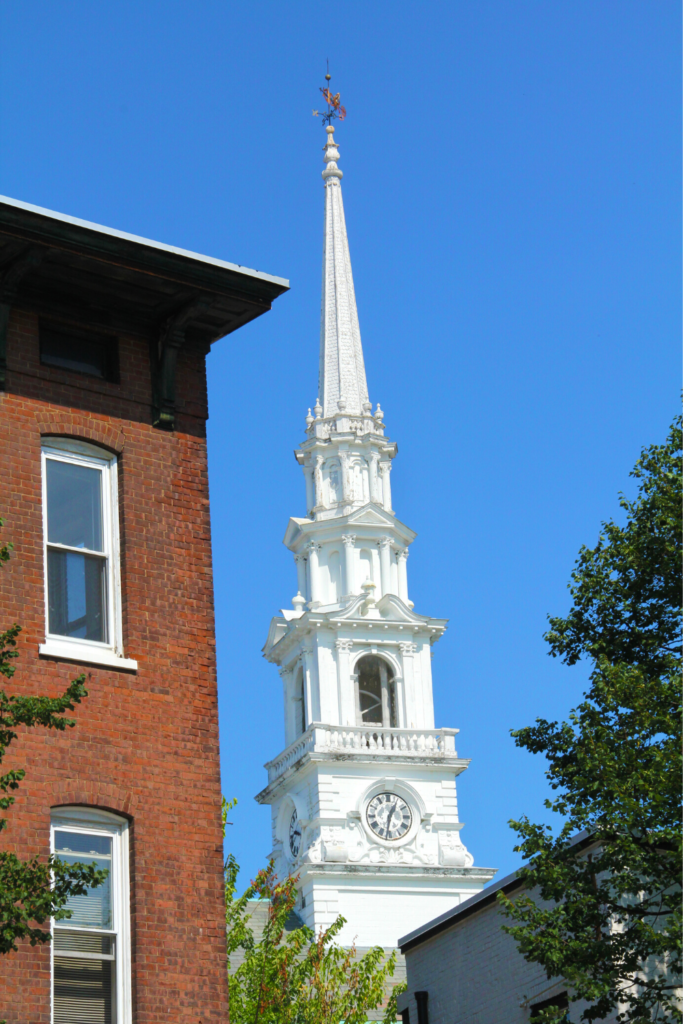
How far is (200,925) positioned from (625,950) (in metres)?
4.68

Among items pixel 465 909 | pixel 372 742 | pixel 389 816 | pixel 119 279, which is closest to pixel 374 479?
pixel 372 742

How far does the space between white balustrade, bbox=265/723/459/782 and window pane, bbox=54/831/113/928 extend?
57887 millimetres

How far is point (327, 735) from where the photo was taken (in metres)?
77.6

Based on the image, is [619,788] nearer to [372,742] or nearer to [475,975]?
[475,975]

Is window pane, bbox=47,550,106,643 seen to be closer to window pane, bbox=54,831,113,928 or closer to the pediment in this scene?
window pane, bbox=54,831,113,928

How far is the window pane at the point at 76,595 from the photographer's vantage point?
19547mm

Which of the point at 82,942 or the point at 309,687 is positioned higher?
the point at 309,687

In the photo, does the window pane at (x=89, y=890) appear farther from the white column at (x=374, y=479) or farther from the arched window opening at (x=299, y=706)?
the white column at (x=374, y=479)

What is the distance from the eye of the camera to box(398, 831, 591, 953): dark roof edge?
89.0 feet

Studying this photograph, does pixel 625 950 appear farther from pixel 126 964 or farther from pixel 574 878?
pixel 126 964

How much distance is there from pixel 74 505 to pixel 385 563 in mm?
62636

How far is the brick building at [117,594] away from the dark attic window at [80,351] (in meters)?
0.03

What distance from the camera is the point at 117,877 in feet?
61.3

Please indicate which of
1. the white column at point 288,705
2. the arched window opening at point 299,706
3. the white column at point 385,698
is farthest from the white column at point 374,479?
the white column at point 288,705
